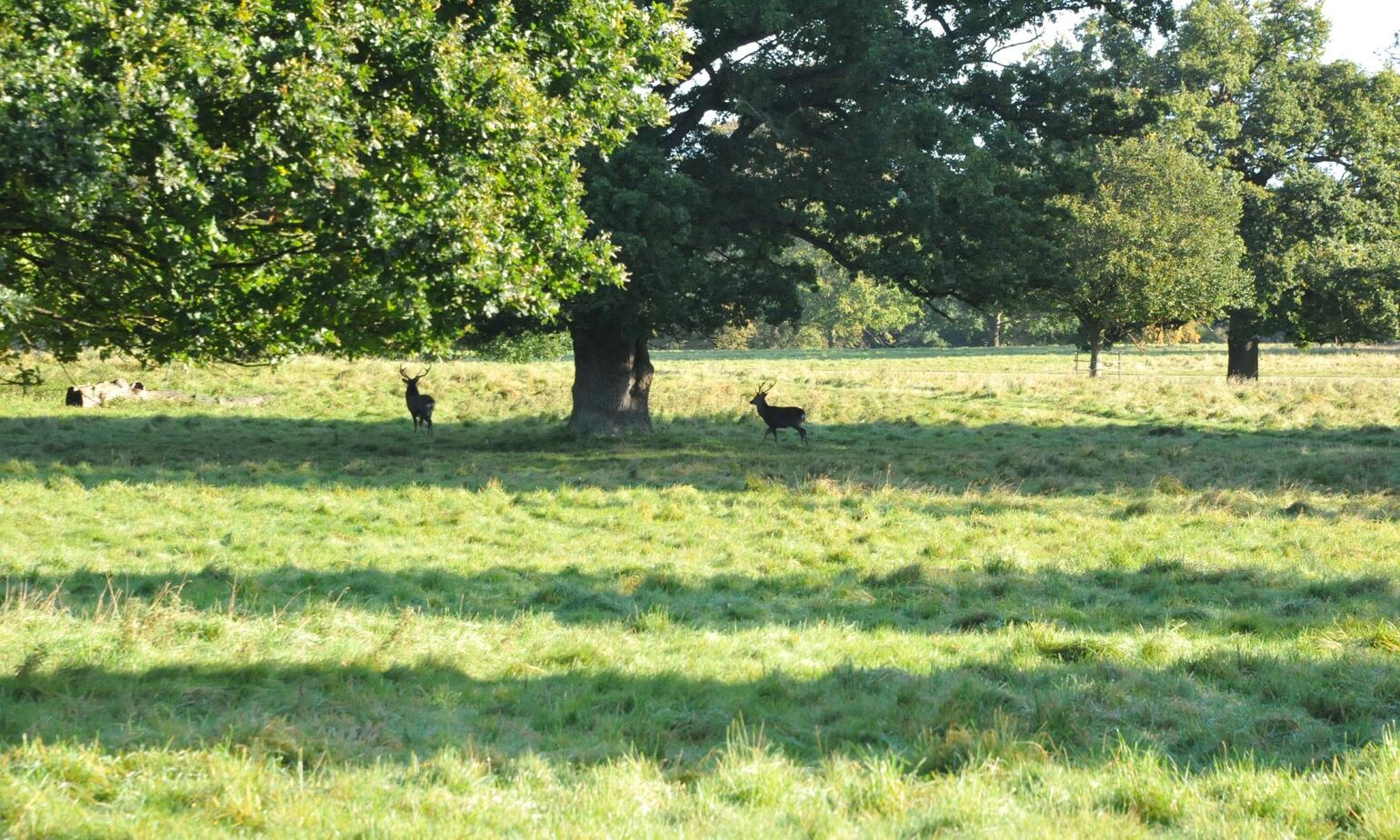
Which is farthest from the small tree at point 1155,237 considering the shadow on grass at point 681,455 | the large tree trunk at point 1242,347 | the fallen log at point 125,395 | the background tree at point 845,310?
the background tree at point 845,310

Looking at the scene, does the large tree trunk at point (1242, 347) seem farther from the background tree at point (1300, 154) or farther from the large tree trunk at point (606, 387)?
the large tree trunk at point (606, 387)

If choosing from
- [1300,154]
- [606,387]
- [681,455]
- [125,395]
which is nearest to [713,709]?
[681,455]

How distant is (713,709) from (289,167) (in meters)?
5.95

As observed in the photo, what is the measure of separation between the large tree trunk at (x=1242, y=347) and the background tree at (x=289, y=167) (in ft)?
126

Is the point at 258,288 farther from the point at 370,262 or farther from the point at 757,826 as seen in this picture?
the point at 757,826

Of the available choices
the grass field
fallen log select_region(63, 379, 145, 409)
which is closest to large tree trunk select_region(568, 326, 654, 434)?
the grass field

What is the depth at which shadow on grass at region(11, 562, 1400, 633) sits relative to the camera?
10.4 meters

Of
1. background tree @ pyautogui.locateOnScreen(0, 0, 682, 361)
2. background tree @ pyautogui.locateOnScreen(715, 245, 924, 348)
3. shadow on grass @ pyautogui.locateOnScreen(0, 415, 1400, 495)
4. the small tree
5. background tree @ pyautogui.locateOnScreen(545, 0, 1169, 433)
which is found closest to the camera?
background tree @ pyautogui.locateOnScreen(0, 0, 682, 361)

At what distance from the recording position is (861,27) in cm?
2192

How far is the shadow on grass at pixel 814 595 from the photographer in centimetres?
1040

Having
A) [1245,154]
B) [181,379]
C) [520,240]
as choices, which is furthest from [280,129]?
[1245,154]

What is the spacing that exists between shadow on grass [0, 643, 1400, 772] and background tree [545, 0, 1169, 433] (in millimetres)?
13032

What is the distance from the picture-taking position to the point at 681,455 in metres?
23.9

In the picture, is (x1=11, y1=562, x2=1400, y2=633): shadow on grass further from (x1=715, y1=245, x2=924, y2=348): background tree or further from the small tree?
(x1=715, y1=245, x2=924, y2=348): background tree
